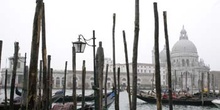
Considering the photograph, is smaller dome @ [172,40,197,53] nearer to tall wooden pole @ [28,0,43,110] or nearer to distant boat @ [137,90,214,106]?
distant boat @ [137,90,214,106]

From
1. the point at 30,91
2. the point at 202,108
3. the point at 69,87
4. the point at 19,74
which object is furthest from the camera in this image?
the point at 69,87

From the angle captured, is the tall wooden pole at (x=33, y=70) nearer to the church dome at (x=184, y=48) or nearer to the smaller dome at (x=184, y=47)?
the church dome at (x=184, y=48)

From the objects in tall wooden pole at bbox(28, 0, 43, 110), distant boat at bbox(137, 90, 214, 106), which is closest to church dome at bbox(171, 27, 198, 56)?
distant boat at bbox(137, 90, 214, 106)

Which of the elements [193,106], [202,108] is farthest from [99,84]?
[193,106]

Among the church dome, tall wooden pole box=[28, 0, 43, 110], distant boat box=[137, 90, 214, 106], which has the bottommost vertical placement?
distant boat box=[137, 90, 214, 106]

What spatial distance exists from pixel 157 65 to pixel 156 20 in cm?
76

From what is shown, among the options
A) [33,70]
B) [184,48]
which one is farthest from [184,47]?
[33,70]

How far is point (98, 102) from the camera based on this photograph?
18.2 ft

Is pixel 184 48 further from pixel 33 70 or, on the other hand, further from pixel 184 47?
pixel 33 70

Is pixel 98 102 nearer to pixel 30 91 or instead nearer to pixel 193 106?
pixel 30 91

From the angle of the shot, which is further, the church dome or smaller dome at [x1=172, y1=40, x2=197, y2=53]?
smaller dome at [x1=172, y1=40, x2=197, y2=53]

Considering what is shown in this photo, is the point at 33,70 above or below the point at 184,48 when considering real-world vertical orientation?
below

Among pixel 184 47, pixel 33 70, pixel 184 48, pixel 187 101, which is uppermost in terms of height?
pixel 184 47

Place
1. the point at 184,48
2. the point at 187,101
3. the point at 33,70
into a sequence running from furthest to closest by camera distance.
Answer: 1. the point at 184,48
2. the point at 187,101
3. the point at 33,70
